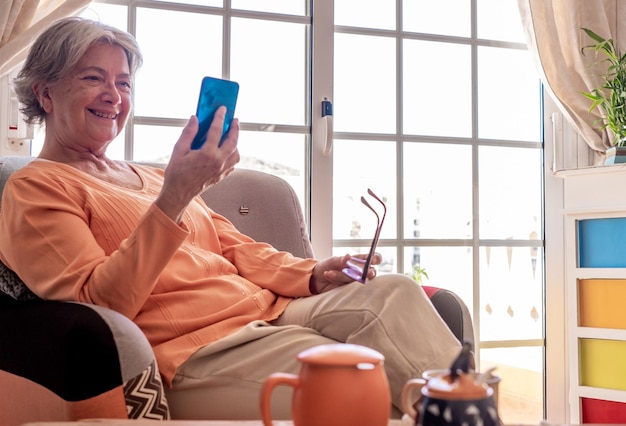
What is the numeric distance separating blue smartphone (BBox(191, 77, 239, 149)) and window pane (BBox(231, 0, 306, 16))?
1475 millimetres

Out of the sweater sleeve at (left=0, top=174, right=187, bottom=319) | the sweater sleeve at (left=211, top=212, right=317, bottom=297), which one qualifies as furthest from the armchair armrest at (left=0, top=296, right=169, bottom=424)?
the sweater sleeve at (left=211, top=212, right=317, bottom=297)

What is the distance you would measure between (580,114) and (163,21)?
1.67 m

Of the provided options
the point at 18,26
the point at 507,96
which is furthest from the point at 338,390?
the point at 507,96

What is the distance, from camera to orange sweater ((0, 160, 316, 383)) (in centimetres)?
121

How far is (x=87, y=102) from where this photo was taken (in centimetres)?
158

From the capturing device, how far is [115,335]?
3.35ft

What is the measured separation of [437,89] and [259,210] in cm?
121

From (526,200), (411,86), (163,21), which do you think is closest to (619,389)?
(526,200)

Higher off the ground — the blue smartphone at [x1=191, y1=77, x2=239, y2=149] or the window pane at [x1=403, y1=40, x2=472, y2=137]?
the window pane at [x1=403, y1=40, x2=472, y2=137]

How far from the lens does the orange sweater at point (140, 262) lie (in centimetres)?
121

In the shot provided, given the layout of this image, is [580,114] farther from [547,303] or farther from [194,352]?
[194,352]

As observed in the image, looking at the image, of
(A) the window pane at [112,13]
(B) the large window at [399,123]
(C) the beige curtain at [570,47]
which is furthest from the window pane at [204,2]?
(C) the beige curtain at [570,47]

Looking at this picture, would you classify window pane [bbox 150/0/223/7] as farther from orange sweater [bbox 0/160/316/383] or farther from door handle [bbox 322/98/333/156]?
orange sweater [bbox 0/160/316/383]

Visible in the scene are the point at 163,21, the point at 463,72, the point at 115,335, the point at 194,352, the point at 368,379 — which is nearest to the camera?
the point at 368,379
